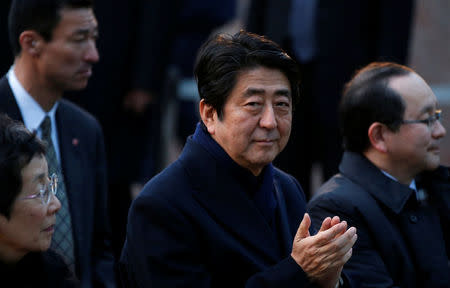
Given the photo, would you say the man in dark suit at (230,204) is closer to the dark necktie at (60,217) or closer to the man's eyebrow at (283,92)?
the man's eyebrow at (283,92)

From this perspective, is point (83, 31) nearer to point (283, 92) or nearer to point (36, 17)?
point (36, 17)

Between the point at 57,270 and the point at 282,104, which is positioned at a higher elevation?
the point at 282,104

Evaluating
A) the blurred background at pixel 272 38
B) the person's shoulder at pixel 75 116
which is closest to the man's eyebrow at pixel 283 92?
the person's shoulder at pixel 75 116

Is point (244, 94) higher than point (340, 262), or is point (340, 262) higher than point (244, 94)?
point (244, 94)

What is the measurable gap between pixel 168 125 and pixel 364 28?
2.30m

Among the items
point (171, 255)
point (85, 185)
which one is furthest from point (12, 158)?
point (85, 185)

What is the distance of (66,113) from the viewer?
4117 millimetres

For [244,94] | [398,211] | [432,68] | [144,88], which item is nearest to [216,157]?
[244,94]

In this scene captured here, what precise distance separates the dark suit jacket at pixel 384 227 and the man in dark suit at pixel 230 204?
1.50 feet

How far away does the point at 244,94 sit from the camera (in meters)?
2.94

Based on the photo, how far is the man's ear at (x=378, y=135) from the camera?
151 inches

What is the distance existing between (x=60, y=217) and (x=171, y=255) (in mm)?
1192

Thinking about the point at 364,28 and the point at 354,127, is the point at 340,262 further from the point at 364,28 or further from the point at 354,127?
the point at 364,28

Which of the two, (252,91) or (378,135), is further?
(378,135)
